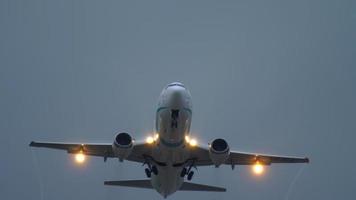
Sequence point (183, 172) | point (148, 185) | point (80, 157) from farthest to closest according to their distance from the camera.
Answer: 1. point (148, 185)
2. point (183, 172)
3. point (80, 157)

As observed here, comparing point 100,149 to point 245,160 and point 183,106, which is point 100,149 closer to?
point 183,106

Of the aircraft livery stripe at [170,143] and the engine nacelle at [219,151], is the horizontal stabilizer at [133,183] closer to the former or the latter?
the aircraft livery stripe at [170,143]

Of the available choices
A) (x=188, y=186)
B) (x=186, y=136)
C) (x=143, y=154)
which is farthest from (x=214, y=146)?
(x=188, y=186)

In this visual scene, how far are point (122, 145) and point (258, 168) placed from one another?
36.4 ft

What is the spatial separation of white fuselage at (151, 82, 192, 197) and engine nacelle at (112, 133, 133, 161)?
247cm

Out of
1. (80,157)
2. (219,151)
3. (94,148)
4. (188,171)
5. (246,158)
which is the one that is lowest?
(219,151)

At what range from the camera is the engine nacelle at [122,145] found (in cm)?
3067

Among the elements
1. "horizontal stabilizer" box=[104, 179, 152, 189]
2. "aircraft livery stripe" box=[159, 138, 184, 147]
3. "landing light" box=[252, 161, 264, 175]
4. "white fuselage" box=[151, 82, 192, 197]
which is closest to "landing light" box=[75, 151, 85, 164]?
"horizontal stabilizer" box=[104, 179, 152, 189]

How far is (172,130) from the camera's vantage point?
31750 millimetres

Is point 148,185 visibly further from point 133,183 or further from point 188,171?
point 188,171

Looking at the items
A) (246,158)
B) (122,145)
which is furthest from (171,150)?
(246,158)

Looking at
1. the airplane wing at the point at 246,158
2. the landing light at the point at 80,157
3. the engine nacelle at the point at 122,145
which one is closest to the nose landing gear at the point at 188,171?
the airplane wing at the point at 246,158

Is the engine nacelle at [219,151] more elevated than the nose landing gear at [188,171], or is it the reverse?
the nose landing gear at [188,171]

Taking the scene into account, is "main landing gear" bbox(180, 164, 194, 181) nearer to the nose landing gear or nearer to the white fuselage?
the nose landing gear
